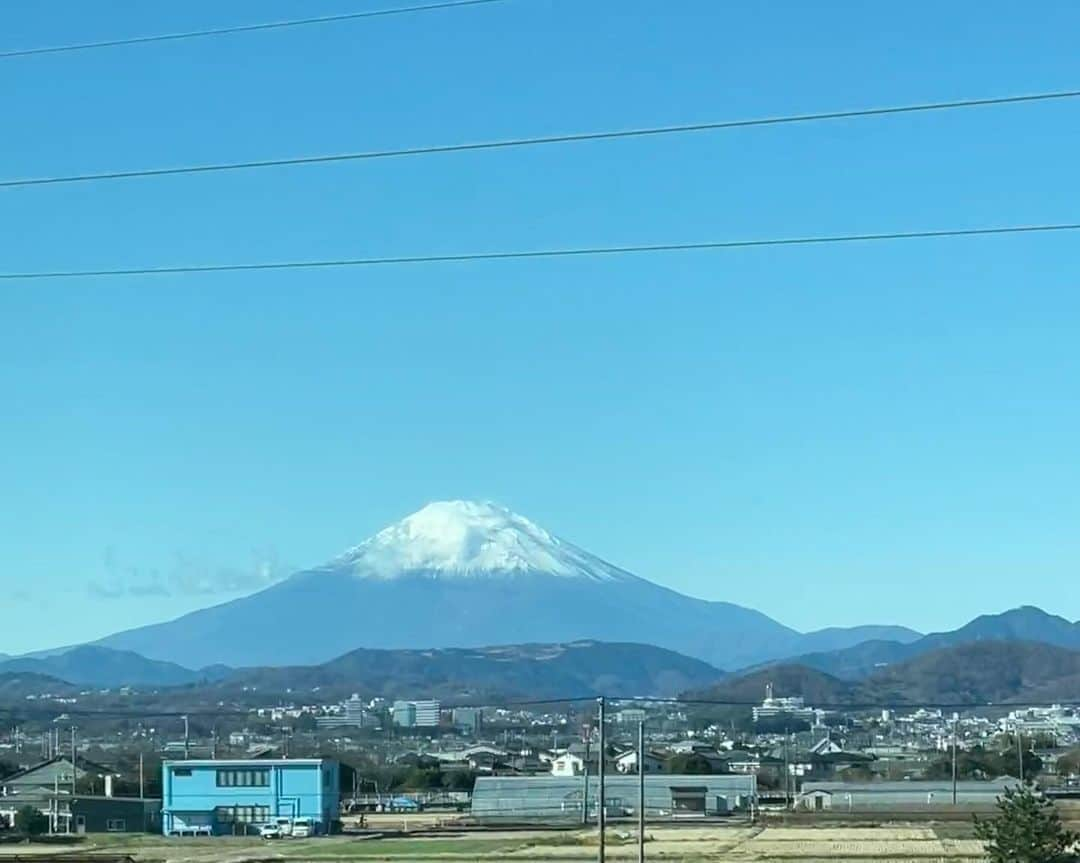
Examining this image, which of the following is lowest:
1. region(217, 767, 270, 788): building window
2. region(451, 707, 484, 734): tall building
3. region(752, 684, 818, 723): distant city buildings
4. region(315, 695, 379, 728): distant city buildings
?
region(451, 707, 484, 734): tall building

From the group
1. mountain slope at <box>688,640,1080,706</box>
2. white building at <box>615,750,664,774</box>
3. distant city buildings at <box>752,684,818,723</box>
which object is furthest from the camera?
mountain slope at <box>688,640,1080,706</box>

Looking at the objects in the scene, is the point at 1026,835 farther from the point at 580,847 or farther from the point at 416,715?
the point at 416,715

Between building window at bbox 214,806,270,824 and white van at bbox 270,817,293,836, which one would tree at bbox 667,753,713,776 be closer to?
building window at bbox 214,806,270,824

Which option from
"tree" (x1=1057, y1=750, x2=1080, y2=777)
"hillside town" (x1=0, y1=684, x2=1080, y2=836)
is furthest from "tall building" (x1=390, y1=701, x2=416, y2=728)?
"tree" (x1=1057, y1=750, x2=1080, y2=777)

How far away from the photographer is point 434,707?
475ft

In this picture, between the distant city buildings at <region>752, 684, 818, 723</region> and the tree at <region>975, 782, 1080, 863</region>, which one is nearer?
the tree at <region>975, 782, 1080, 863</region>

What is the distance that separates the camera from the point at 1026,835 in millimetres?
25062

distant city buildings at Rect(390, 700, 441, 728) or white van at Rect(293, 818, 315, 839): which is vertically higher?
white van at Rect(293, 818, 315, 839)

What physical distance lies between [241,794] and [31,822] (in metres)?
5.68

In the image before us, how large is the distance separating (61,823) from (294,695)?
123 meters

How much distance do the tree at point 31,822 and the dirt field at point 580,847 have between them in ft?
10.4

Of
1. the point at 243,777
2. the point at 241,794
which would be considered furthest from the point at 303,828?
the point at 243,777

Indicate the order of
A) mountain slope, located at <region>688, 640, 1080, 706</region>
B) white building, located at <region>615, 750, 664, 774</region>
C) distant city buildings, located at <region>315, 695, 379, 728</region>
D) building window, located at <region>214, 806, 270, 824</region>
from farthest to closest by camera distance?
mountain slope, located at <region>688, 640, 1080, 706</region>
distant city buildings, located at <region>315, 695, 379, 728</region>
white building, located at <region>615, 750, 664, 774</region>
building window, located at <region>214, 806, 270, 824</region>

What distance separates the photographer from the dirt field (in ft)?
120
